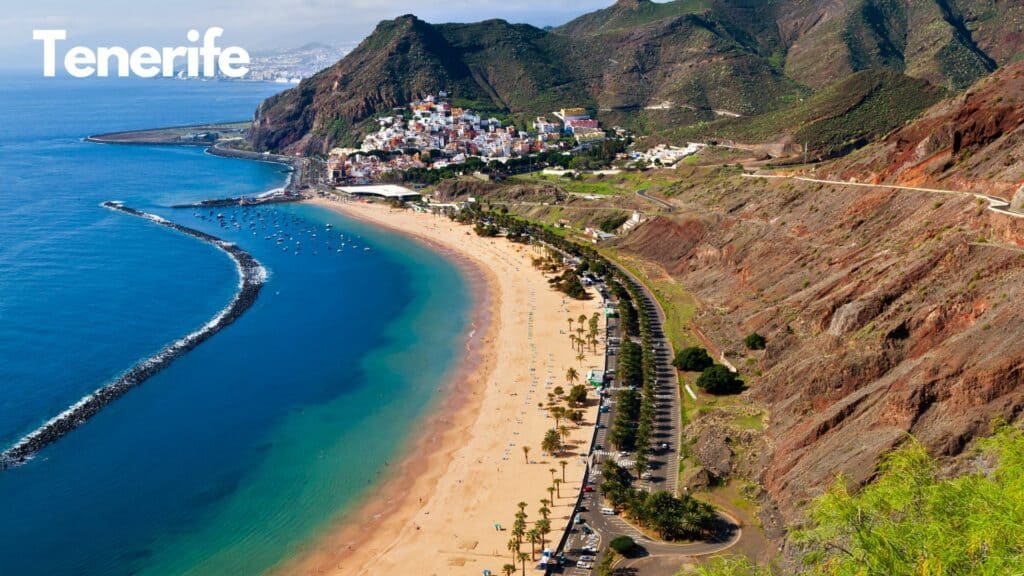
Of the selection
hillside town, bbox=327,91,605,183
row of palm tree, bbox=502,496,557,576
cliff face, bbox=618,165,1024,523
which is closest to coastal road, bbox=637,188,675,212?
cliff face, bbox=618,165,1024,523

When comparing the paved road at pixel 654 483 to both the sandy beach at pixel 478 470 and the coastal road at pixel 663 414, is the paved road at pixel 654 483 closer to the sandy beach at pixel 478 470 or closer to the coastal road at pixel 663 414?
the coastal road at pixel 663 414

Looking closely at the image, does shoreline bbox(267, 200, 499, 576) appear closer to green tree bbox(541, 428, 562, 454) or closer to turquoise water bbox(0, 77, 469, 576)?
turquoise water bbox(0, 77, 469, 576)

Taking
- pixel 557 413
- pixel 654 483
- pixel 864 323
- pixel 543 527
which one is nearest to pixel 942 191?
pixel 864 323

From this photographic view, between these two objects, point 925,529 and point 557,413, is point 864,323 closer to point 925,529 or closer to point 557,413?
point 557,413

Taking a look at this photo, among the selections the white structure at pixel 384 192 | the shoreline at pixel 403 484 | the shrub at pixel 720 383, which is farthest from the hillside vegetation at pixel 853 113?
the shoreline at pixel 403 484

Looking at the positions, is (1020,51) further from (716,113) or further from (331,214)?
(331,214)

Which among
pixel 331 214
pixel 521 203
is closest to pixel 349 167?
pixel 331 214
